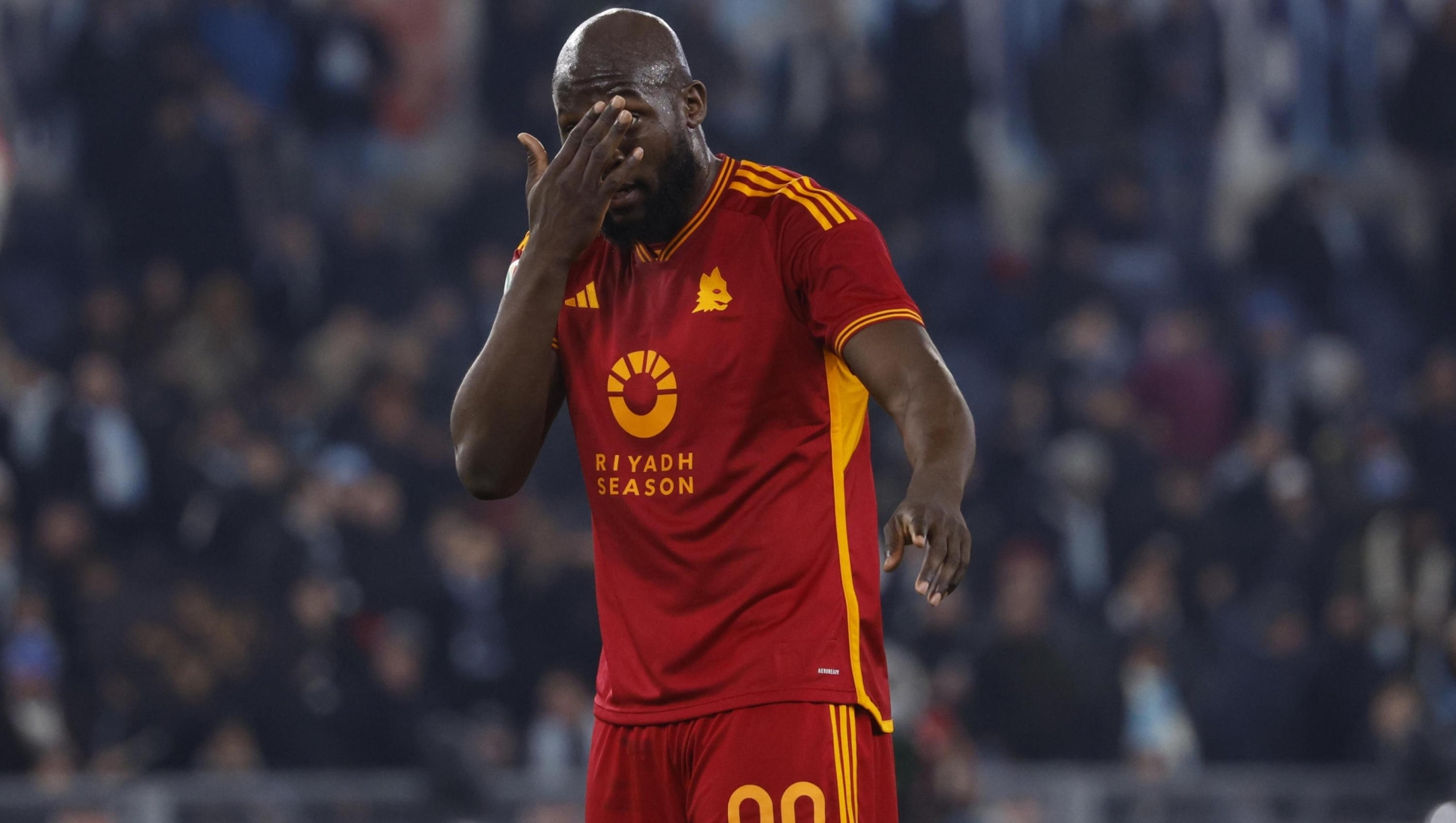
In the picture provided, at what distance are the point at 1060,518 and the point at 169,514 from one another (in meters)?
4.83

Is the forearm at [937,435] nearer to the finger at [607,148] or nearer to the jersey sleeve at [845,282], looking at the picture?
the jersey sleeve at [845,282]

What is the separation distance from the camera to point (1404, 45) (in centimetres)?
1509

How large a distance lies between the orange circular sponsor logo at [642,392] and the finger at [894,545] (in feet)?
1.98

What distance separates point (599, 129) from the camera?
3713 millimetres

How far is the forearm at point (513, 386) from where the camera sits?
3822mm

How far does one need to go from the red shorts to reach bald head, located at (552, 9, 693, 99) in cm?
118

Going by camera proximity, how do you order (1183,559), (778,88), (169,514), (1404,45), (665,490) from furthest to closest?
(1404,45) → (778,88) → (1183,559) → (169,514) → (665,490)

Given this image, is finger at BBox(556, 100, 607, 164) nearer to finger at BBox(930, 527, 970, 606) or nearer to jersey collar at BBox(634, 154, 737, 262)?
jersey collar at BBox(634, 154, 737, 262)

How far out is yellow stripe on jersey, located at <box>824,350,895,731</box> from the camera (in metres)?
3.73

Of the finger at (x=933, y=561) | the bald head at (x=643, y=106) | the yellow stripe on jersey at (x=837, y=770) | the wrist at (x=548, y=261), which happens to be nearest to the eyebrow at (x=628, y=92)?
the bald head at (x=643, y=106)

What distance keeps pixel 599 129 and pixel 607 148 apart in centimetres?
4

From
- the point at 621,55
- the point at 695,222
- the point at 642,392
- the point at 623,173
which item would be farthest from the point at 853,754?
the point at 621,55

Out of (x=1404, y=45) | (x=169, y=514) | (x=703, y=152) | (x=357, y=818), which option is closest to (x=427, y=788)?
(x=357, y=818)

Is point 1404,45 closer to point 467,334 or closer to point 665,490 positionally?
point 467,334
